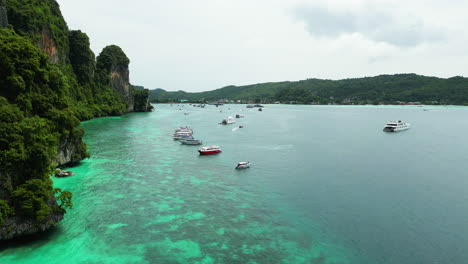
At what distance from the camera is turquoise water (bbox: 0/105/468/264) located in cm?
2145

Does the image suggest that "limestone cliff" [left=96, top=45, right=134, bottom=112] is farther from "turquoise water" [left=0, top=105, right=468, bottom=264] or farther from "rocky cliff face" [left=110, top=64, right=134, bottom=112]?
"turquoise water" [left=0, top=105, right=468, bottom=264]

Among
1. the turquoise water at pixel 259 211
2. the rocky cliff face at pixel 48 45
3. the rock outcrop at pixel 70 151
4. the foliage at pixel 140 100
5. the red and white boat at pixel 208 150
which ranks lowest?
the turquoise water at pixel 259 211

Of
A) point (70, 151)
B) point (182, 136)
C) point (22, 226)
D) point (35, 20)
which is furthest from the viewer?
point (35, 20)

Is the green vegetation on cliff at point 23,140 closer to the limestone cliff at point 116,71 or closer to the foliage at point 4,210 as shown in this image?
the foliage at point 4,210

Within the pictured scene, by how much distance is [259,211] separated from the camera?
29438 millimetres

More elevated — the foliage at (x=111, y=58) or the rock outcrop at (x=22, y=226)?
the foliage at (x=111, y=58)

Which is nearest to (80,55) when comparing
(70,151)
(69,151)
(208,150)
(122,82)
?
(122,82)

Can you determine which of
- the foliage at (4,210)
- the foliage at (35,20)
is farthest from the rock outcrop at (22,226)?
the foliage at (35,20)

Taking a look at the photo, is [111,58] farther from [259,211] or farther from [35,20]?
[259,211]

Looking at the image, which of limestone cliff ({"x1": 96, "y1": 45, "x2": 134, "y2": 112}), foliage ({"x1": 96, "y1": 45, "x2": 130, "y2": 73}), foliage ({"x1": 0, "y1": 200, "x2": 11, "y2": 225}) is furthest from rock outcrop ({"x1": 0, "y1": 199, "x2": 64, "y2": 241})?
foliage ({"x1": 96, "y1": 45, "x2": 130, "y2": 73})

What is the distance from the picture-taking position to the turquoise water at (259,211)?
70.4ft

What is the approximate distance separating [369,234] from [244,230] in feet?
35.8

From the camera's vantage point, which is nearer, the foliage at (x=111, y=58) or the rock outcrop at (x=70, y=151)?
the rock outcrop at (x=70, y=151)

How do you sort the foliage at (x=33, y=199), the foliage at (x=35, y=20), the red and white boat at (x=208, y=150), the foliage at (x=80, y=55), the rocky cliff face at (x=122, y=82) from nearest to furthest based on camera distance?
1. the foliage at (x=33, y=199)
2. the red and white boat at (x=208, y=150)
3. the foliage at (x=35, y=20)
4. the foliage at (x=80, y=55)
5. the rocky cliff face at (x=122, y=82)
